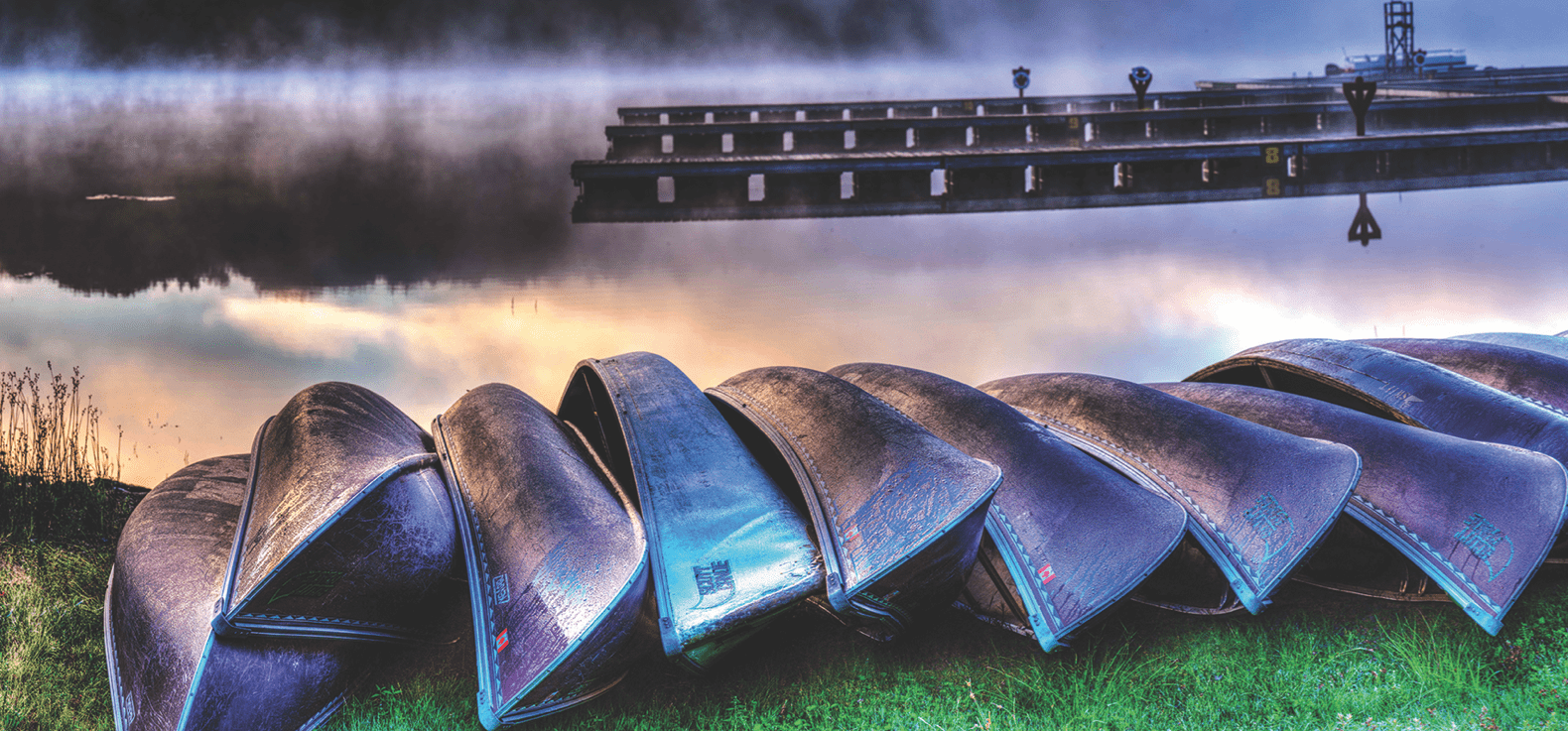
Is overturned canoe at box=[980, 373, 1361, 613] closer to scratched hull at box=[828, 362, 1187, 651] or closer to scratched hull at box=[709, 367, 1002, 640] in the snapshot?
scratched hull at box=[828, 362, 1187, 651]

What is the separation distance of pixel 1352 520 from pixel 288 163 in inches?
106

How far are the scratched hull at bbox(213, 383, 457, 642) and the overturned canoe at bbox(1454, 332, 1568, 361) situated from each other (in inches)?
100

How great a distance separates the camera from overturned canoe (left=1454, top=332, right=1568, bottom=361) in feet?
7.21

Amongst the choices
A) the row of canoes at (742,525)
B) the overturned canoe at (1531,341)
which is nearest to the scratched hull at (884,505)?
the row of canoes at (742,525)

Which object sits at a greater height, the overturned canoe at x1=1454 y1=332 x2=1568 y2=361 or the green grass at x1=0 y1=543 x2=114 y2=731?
the overturned canoe at x1=1454 y1=332 x2=1568 y2=361

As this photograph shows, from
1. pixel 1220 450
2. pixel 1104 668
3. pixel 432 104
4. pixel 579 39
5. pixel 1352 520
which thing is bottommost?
pixel 1104 668

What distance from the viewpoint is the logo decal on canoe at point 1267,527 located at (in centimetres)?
128

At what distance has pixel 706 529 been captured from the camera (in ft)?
3.88

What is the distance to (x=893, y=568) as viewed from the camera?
1.10 metres

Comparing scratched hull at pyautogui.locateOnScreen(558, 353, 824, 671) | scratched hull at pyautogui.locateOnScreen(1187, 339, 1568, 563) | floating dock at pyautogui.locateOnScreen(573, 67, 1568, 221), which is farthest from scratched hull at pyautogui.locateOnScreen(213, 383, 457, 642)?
scratched hull at pyautogui.locateOnScreen(1187, 339, 1568, 563)

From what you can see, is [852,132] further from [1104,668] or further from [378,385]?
[1104,668]

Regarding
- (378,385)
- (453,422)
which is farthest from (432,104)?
(453,422)

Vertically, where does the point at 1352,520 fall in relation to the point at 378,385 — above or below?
below

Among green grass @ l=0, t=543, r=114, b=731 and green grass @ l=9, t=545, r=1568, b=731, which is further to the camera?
green grass @ l=0, t=543, r=114, b=731
